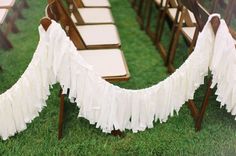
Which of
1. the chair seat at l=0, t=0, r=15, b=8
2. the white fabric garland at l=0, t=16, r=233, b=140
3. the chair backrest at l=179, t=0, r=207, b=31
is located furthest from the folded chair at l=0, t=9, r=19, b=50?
the chair backrest at l=179, t=0, r=207, b=31

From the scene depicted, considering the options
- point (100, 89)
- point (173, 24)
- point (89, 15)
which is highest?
point (100, 89)

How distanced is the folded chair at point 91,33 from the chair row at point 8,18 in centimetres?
77

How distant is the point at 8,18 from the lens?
4.20 m

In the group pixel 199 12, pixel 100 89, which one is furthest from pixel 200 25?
pixel 100 89

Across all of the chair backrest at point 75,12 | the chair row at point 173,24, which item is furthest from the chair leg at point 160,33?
the chair backrest at point 75,12

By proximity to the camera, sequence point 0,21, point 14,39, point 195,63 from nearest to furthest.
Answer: point 195,63 → point 0,21 → point 14,39

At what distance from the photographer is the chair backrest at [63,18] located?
233cm

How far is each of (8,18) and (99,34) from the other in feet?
5.75

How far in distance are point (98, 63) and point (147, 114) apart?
0.55m

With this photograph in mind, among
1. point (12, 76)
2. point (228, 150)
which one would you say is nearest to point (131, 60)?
point (12, 76)

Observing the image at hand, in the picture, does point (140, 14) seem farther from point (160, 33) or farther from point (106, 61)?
point (106, 61)

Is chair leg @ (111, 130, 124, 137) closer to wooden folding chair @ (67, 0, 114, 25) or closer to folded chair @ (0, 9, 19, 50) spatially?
wooden folding chair @ (67, 0, 114, 25)

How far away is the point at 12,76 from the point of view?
3.30m

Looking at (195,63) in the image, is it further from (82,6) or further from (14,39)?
(14,39)
